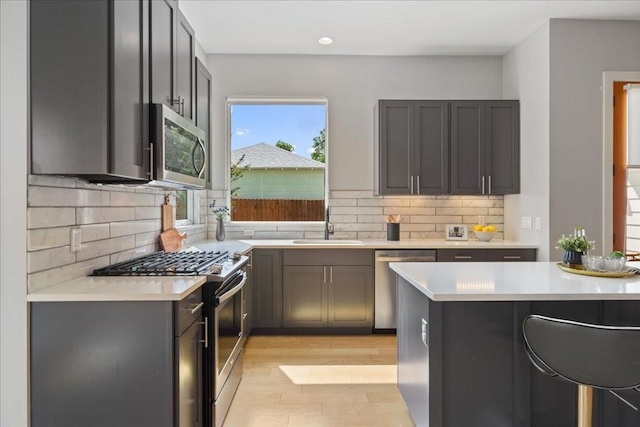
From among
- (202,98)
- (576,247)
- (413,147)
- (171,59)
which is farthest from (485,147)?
(171,59)

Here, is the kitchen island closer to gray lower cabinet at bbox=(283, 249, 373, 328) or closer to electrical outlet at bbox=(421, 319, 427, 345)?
electrical outlet at bbox=(421, 319, 427, 345)

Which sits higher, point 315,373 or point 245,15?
point 245,15

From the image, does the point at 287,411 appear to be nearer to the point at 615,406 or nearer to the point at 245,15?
the point at 615,406

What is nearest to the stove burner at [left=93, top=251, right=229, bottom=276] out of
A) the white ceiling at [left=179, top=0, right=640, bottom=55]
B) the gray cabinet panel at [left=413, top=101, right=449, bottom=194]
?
the white ceiling at [left=179, top=0, right=640, bottom=55]

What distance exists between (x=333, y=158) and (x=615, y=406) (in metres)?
3.26

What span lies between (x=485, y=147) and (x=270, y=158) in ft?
7.40

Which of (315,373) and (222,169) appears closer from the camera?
(315,373)

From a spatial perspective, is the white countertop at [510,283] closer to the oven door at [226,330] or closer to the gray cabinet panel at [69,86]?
the oven door at [226,330]

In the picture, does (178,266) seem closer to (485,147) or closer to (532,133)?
(485,147)

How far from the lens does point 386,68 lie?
4602 mm

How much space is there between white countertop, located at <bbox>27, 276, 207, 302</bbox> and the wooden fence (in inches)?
103

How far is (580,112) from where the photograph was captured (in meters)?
3.74

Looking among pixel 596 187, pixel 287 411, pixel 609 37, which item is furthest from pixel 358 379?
pixel 609 37

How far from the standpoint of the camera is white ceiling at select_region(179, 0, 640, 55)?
3.44 meters
